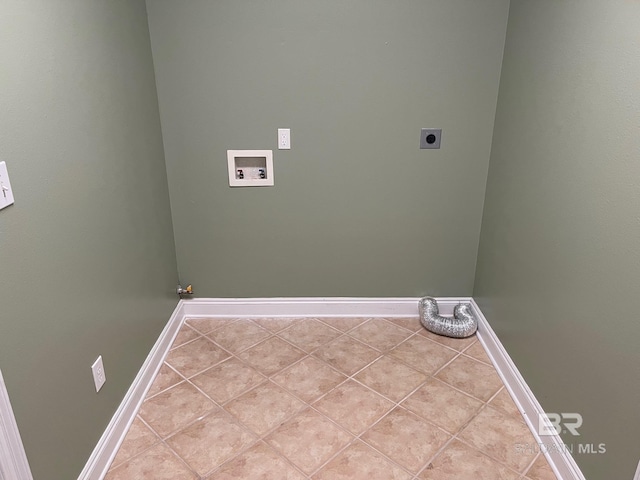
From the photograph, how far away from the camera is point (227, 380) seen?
2.33 m

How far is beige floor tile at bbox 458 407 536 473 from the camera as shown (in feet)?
6.05

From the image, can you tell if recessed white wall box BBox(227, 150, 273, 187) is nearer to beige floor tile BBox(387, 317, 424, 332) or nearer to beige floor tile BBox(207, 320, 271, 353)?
beige floor tile BBox(207, 320, 271, 353)

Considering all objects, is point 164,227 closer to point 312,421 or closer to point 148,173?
point 148,173

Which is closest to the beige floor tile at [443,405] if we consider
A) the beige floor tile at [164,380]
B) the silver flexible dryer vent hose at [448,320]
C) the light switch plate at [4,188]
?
the silver flexible dryer vent hose at [448,320]

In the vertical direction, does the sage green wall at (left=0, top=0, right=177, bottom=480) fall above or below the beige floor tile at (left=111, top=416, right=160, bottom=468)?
above

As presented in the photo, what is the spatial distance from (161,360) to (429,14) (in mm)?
2331

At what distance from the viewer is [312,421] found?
2.05 m

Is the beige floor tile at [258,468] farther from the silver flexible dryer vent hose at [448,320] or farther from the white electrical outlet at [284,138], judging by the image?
the white electrical outlet at [284,138]

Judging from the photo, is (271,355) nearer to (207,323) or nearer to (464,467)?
(207,323)

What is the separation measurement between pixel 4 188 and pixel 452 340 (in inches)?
91.8

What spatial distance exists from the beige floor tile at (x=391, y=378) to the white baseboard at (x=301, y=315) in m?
0.46

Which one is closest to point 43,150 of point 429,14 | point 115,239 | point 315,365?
point 115,239

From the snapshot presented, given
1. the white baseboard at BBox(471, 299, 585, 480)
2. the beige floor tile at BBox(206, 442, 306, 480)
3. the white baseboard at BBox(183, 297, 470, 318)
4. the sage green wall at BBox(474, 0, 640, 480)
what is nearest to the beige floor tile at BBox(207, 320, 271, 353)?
the white baseboard at BBox(183, 297, 470, 318)

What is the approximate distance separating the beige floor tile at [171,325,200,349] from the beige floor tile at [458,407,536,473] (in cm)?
160
